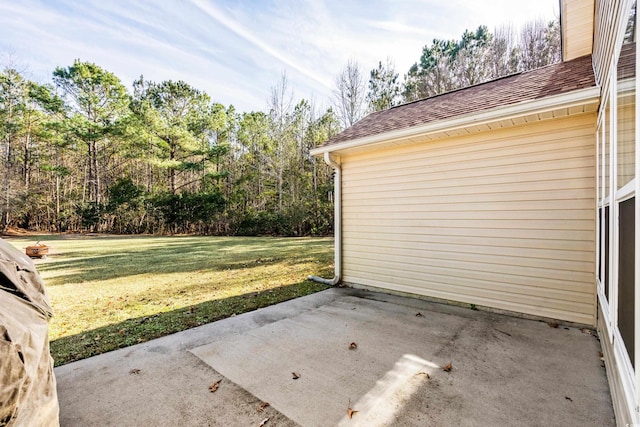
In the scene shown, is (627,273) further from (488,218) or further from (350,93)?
(350,93)

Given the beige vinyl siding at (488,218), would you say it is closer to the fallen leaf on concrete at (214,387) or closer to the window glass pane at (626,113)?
the window glass pane at (626,113)

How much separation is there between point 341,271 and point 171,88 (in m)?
22.6

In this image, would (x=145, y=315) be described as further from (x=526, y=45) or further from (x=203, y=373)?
(x=526, y=45)

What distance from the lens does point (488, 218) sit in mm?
3898

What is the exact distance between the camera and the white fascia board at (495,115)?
2.97m

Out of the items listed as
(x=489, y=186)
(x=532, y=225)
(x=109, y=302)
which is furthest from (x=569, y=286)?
(x=109, y=302)

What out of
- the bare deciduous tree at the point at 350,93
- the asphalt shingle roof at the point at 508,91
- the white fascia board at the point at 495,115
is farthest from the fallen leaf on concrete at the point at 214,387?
the bare deciduous tree at the point at 350,93

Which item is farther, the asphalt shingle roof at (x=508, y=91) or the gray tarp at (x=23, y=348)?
the asphalt shingle roof at (x=508, y=91)

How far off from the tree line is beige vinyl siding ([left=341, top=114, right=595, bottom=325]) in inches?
442

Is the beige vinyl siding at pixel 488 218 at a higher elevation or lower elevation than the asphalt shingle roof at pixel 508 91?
lower

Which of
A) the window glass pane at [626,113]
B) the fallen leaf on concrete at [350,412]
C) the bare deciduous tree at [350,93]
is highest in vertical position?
the bare deciduous tree at [350,93]

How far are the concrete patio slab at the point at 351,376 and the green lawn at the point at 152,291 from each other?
0.56 m

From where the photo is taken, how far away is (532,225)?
3.59m

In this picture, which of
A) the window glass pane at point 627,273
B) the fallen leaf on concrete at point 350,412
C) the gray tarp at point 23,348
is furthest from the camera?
the fallen leaf on concrete at point 350,412
